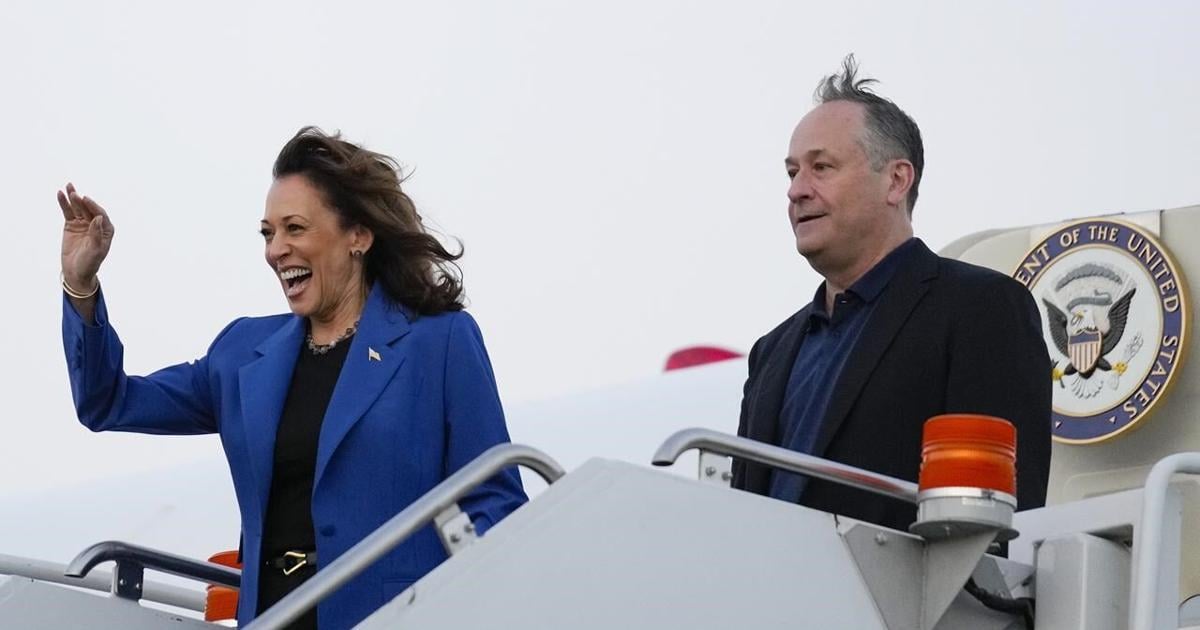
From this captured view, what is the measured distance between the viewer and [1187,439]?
6812mm

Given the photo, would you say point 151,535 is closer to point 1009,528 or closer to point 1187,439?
point 1187,439

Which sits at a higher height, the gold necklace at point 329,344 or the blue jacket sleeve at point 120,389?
the gold necklace at point 329,344

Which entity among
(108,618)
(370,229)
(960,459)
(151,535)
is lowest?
(151,535)

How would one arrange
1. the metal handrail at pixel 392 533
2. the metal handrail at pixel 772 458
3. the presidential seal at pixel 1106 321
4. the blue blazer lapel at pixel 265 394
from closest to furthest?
the metal handrail at pixel 392 533
the metal handrail at pixel 772 458
the blue blazer lapel at pixel 265 394
the presidential seal at pixel 1106 321

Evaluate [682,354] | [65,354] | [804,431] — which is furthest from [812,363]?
[682,354]

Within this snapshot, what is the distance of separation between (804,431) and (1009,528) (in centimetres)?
114

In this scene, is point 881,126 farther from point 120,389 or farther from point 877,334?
point 120,389

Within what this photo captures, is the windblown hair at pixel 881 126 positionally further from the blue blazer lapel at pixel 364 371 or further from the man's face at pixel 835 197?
the blue blazer lapel at pixel 364 371

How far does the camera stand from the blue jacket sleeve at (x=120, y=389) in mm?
5359

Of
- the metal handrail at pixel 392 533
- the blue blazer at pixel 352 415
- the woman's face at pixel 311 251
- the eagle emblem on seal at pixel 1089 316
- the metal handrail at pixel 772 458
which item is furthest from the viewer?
the eagle emblem on seal at pixel 1089 316

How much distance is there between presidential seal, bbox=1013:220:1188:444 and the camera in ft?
22.9

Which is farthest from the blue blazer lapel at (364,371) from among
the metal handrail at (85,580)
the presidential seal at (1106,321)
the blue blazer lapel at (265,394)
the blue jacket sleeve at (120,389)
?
the presidential seal at (1106,321)

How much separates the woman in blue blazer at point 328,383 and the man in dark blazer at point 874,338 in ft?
2.78

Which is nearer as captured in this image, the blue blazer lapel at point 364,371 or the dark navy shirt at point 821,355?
the blue blazer lapel at point 364,371
